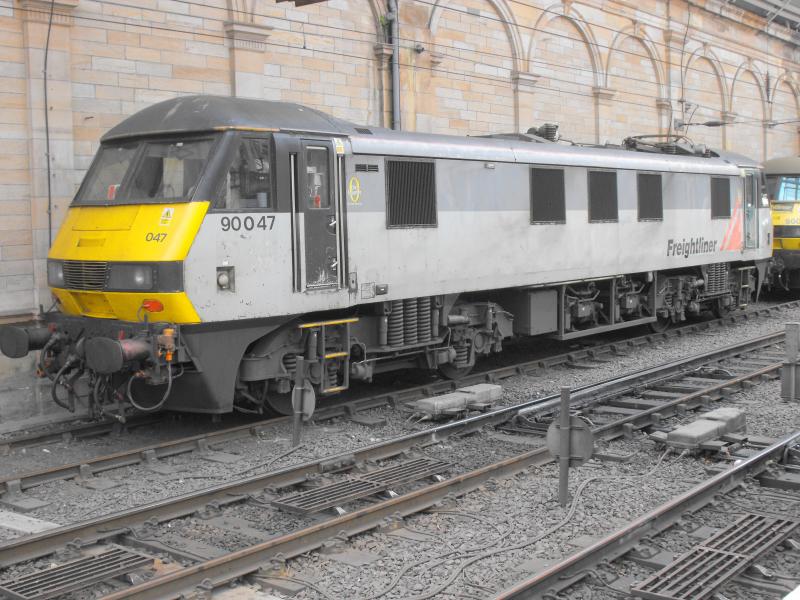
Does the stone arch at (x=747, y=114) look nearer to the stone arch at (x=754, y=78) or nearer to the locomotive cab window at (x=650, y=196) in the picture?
the stone arch at (x=754, y=78)

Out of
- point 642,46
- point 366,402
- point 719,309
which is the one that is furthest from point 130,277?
point 642,46

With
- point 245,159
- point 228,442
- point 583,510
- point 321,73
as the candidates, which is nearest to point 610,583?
point 583,510

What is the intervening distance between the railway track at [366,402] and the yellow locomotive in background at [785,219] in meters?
7.03

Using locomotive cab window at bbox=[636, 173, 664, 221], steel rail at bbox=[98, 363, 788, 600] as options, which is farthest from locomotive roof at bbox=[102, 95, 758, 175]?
steel rail at bbox=[98, 363, 788, 600]

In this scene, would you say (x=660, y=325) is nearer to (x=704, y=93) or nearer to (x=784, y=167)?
(x=784, y=167)

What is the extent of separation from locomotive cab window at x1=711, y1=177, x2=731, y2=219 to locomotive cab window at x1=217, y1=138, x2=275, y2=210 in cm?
1086

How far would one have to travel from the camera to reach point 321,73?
16.1 m

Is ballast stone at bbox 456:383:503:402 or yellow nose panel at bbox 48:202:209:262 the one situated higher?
yellow nose panel at bbox 48:202:209:262

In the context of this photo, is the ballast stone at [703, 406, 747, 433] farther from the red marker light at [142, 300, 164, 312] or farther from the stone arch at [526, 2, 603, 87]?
the stone arch at [526, 2, 603, 87]

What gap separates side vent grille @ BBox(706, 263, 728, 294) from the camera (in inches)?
707

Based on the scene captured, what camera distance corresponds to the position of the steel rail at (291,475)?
6324 mm

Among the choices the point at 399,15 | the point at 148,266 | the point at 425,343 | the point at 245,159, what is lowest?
the point at 425,343

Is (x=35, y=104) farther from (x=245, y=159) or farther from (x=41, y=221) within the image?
(x=245, y=159)

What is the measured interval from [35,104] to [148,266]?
4676 mm
